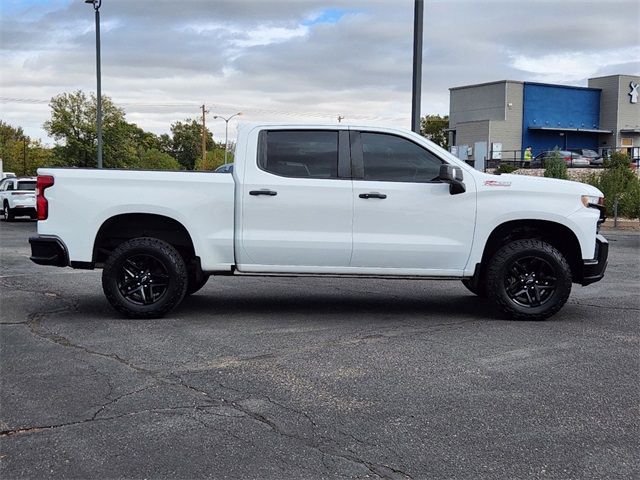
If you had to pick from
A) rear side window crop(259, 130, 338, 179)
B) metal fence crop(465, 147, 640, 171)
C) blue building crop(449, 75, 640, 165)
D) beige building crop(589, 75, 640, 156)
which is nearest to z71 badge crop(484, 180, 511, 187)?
rear side window crop(259, 130, 338, 179)

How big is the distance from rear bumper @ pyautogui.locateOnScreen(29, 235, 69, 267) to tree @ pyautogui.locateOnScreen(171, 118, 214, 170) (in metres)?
106

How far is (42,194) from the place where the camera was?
750 centimetres

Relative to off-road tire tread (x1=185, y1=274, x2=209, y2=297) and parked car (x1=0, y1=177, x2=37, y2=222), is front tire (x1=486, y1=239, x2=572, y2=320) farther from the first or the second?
parked car (x1=0, y1=177, x2=37, y2=222)

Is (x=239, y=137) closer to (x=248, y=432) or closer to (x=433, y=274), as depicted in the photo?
(x=433, y=274)

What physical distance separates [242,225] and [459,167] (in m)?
2.26

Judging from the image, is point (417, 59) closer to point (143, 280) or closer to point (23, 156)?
point (143, 280)

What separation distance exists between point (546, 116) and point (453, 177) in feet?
184

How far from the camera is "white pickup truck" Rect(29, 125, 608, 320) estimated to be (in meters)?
7.43

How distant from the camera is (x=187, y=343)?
21.6 feet

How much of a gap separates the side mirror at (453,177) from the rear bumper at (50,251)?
3.88m

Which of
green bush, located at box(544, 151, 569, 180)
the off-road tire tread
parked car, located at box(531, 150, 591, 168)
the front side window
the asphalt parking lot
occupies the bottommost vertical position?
the asphalt parking lot

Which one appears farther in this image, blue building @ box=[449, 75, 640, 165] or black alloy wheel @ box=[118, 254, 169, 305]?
blue building @ box=[449, 75, 640, 165]

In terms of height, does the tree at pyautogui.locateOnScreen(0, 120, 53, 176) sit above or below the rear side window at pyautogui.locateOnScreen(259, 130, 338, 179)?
above

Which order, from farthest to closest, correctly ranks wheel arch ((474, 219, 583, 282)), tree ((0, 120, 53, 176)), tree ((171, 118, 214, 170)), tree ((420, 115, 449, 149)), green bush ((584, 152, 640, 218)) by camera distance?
tree ((171, 118, 214, 170))
tree ((0, 120, 53, 176))
tree ((420, 115, 449, 149))
green bush ((584, 152, 640, 218))
wheel arch ((474, 219, 583, 282))
